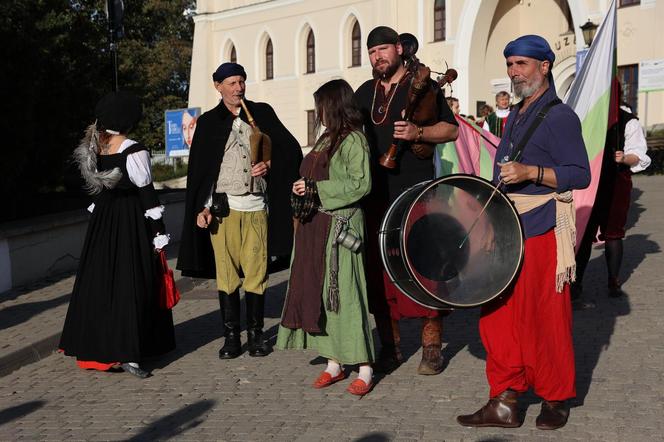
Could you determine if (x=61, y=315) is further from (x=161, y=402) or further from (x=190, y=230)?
(x=161, y=402)

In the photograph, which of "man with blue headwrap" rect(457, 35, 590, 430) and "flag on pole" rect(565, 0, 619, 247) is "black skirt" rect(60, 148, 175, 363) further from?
"flag on pole" rect(565, 0, 619, 247)

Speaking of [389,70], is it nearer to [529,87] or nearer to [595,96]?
[529,87]

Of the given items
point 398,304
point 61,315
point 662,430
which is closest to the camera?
point 662,430

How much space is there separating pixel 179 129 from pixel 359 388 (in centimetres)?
2254

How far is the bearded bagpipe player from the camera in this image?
240 inches

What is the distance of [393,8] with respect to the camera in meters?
38.3

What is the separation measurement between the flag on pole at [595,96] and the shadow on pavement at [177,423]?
3200 mm

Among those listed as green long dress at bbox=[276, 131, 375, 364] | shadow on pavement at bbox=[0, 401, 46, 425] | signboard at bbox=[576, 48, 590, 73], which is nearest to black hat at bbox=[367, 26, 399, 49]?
green long dress at bbox=[276, 131, 375, 364]

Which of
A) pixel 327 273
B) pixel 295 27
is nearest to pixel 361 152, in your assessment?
pixel 327 273

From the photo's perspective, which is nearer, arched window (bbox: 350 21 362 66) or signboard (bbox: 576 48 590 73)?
signboard (bbox: 576 48 590 73)

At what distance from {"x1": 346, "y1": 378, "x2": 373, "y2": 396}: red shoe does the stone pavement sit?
0.06 m

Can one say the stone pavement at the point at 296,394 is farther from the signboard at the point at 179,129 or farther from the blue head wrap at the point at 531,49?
the signboard at the point at 179,129

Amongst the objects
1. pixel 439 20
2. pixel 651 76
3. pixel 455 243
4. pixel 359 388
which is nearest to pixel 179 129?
pixel 651 76

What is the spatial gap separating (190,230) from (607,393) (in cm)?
326
